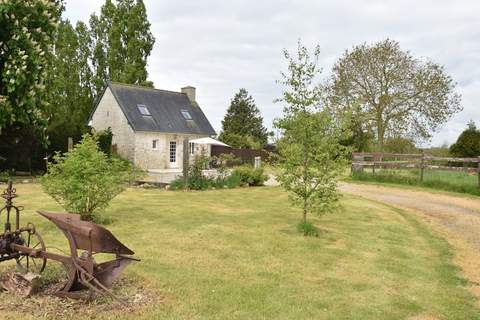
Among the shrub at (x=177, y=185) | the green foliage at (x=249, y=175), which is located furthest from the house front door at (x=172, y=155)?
the shrub at (x=177, y=185)

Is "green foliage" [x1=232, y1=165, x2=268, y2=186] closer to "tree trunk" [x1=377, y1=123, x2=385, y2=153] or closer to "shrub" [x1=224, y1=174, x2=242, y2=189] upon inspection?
"shrub" [x1=224, y1=174, x2=242, y2=189]

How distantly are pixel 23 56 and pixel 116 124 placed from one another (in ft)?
84.9

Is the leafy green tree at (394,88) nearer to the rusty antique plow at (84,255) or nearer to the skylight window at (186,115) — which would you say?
the skylight window at (186,115)

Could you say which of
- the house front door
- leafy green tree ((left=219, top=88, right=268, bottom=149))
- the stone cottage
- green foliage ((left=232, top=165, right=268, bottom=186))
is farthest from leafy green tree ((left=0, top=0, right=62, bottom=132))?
leafy green tree ((left=219, top=88, right=268, bottom=149))

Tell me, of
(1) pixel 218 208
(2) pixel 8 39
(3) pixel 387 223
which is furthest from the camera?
(1) pixel 218 208

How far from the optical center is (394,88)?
33094 mm

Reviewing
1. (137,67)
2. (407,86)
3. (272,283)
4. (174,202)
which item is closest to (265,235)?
(272,283)

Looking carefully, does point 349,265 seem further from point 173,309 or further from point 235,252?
point 173,309

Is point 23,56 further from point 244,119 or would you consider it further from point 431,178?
point 244,119

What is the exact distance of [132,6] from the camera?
122 ft

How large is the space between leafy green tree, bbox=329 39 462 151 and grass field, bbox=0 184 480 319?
75.2 ft

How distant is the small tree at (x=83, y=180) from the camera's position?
884cm

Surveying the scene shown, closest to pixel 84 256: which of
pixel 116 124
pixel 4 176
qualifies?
pixel 4 176

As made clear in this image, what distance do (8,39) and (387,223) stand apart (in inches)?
360
